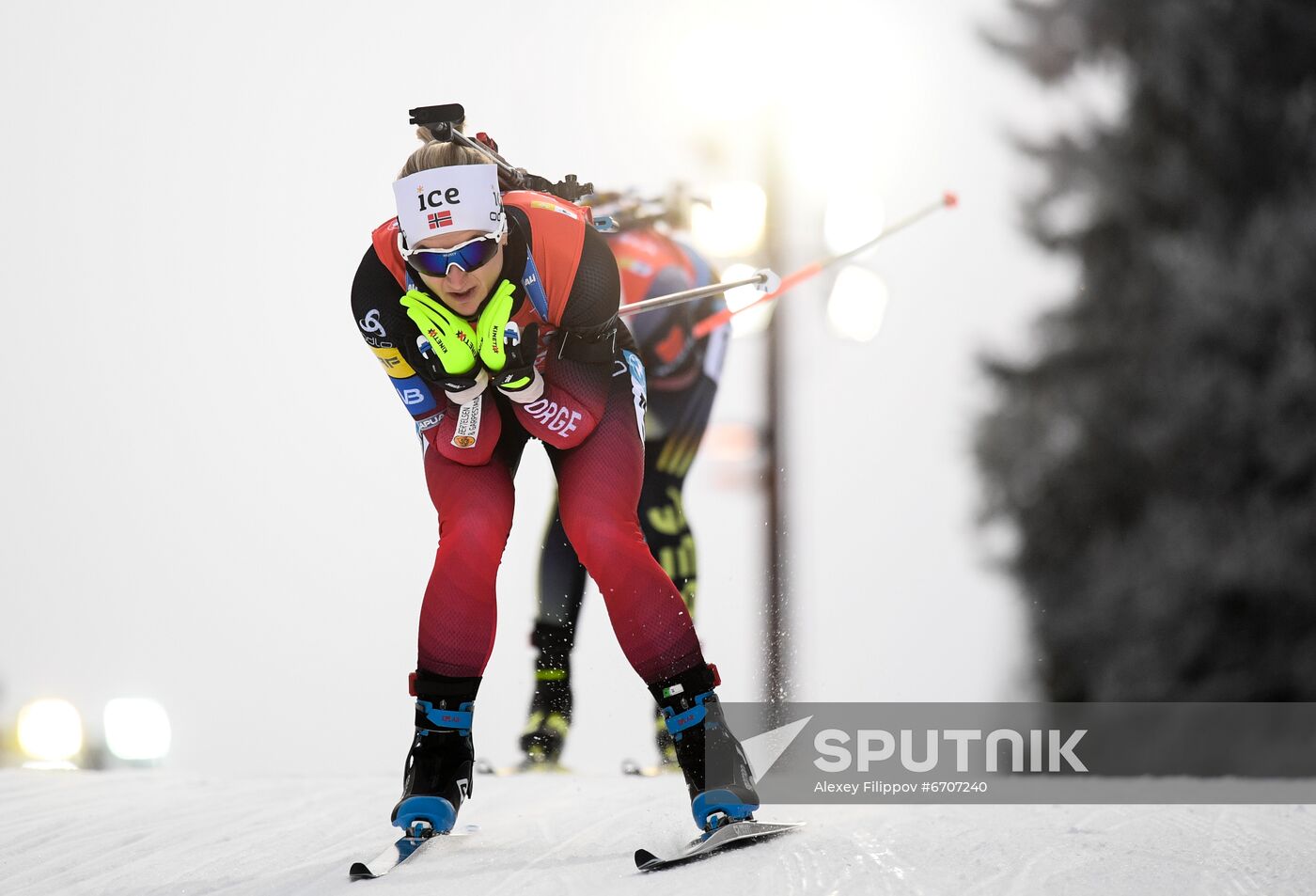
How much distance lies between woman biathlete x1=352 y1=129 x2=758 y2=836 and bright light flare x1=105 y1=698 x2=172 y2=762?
2287 mm

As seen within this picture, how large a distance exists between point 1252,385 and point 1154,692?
10.2 feet

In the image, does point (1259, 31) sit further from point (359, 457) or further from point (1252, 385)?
point (359, 457)

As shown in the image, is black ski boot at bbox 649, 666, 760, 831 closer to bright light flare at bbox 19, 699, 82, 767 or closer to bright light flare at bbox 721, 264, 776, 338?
bright light flare at bbox 721, 264, 776, 338

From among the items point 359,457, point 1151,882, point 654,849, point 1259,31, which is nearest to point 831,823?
point 654,849

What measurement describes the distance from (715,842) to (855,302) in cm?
455

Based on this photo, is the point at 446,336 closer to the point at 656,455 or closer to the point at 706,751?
the point at 706,751

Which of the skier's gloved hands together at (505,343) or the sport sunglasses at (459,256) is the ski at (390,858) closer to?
the skier's gloved hands together at (505,343)

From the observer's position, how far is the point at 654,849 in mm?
3523

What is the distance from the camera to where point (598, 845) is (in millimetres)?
3652

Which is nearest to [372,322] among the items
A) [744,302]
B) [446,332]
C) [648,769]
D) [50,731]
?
[446,332]

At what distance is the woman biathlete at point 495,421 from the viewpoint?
3.30 m

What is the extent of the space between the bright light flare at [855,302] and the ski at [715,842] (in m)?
4.33

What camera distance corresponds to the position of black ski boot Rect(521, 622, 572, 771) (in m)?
5.27
